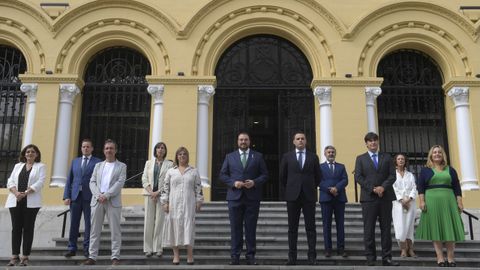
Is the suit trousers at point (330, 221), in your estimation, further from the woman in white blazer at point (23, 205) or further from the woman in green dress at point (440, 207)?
the woman in white blazer at point (23, 205)

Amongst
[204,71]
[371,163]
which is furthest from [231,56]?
[371,163]

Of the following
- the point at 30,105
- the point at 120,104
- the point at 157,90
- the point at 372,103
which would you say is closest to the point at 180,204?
the point at 157,90

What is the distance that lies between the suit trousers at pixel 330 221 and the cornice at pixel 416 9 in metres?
6.41

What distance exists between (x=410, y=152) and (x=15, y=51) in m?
11.3

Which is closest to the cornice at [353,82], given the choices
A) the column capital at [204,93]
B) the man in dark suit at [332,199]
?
the column capital at [204,93]

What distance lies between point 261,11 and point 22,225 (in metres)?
8.77

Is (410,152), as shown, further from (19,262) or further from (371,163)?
(19,262)

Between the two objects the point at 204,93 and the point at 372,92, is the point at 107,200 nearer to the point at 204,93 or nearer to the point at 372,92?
the point at 204,93

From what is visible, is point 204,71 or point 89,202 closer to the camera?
point 89,202

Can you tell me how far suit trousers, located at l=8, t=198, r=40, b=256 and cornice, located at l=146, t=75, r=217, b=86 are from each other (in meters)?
6.26

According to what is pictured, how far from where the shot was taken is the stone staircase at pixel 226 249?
26.1 ft

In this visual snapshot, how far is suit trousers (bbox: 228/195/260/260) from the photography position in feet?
24.4

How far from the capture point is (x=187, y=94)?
13.4 meters

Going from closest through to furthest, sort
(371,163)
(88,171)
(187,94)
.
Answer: (371,163)
(88,171)
(187,94)
